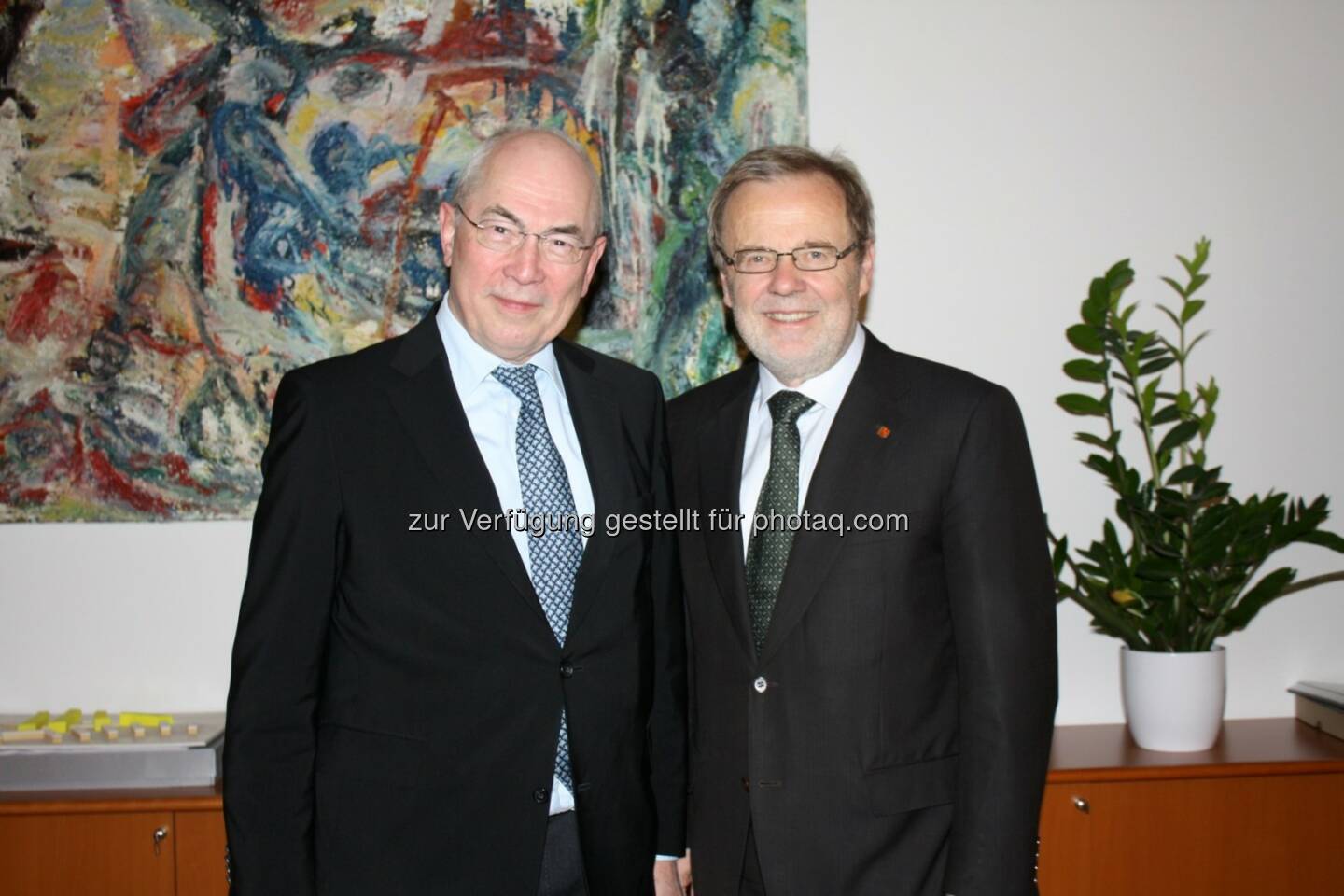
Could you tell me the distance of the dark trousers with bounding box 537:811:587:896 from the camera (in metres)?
1.70

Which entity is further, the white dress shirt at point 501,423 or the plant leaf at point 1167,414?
the plant leaf at point 1167,414

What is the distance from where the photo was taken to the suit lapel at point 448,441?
65.2 inches

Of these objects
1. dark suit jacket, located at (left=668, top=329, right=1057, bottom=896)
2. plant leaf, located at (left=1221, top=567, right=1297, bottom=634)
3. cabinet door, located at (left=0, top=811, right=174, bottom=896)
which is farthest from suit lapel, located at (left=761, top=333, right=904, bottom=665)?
cabinet door, located at (left=0, top=811, right=174, bottom=896)

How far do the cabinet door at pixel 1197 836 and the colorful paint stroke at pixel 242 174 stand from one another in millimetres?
1812

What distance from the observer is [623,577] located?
70.7 inches

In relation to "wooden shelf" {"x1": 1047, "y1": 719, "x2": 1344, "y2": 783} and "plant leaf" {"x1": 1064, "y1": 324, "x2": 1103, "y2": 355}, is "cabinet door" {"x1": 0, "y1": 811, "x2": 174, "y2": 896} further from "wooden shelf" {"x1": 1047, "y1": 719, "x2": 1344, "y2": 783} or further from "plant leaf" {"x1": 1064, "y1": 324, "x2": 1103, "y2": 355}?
"plant leaf" {"x1": 1064, "y1": 324, "x2": 1103, "y2": 355}

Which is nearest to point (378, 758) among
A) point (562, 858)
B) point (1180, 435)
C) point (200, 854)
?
point (562, 858)

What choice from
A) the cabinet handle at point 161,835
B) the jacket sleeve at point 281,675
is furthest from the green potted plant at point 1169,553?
the cabinet handle at point 161,835

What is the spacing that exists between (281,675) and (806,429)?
100 cm


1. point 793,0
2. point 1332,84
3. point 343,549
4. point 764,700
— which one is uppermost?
point 793,0

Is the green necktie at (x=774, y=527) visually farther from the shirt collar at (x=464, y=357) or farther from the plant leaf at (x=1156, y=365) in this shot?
the plant leaf at (x=1156, y=365)

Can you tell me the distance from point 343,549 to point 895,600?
0.92 metres

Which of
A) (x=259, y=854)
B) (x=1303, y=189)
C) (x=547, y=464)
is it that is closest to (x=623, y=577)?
(x=547, y=464)

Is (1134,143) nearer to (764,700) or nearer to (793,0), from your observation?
(793,0)
